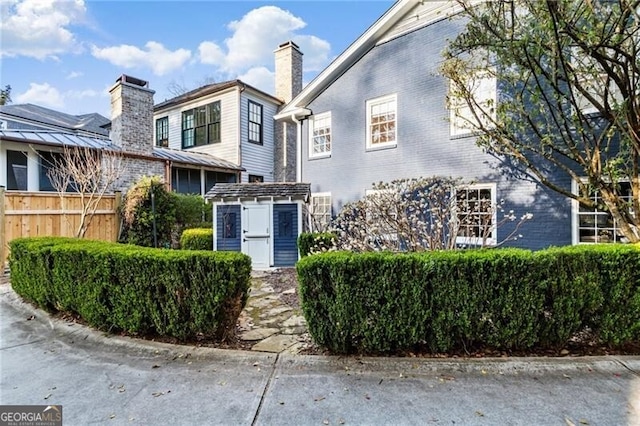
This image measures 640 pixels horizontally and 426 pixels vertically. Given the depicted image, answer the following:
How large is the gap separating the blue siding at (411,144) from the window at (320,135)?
199 mm

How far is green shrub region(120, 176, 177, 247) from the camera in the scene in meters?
10.3

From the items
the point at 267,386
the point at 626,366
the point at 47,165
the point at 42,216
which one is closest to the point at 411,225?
the point at 626,366

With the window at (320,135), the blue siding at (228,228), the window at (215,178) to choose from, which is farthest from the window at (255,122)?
the blue siding at (228,228)

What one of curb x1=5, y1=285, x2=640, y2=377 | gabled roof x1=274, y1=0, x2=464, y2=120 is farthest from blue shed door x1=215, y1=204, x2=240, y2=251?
curb x1=5, y1=285, x2=640, y2=377

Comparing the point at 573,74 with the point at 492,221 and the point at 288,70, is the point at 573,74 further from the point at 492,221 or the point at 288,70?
the point at 288,70

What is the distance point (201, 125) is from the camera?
16484 mm

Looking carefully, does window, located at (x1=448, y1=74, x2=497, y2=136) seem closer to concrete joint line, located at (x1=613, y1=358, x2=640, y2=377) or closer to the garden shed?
the garden shed

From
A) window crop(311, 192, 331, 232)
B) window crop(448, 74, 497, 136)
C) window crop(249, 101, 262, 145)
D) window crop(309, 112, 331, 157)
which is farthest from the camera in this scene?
window crop(249, 101, 262, 145)

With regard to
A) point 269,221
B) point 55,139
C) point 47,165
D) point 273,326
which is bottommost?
point 273,326

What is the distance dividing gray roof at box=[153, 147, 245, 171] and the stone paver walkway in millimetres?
9246

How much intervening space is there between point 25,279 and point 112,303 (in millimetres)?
2749

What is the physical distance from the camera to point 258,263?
9375 millimetres

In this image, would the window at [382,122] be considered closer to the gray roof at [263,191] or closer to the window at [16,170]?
the gray roof at [263,191]

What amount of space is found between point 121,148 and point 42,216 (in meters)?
4.15
